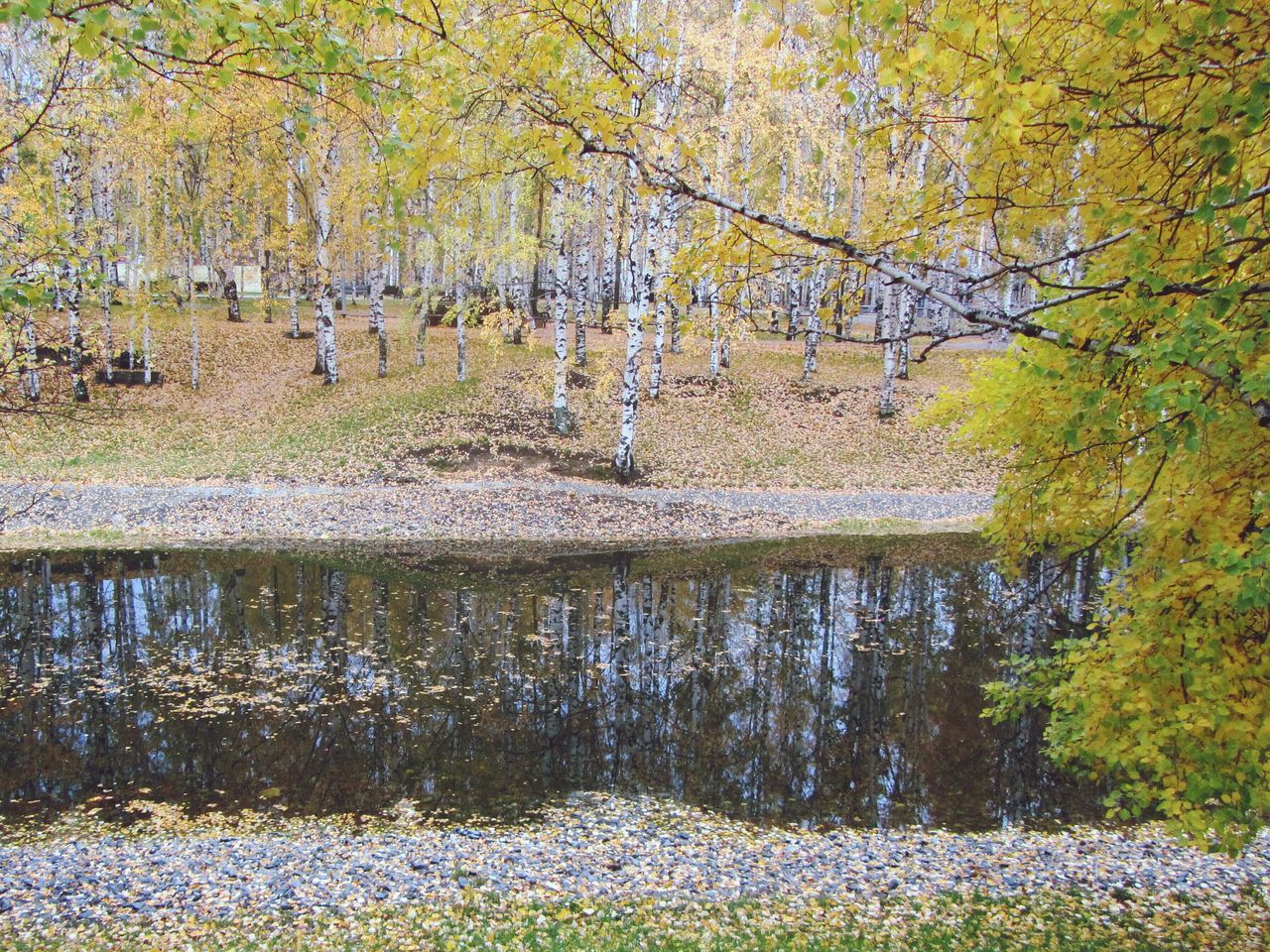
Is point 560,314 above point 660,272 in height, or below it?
below

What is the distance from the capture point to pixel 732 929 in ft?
19.7

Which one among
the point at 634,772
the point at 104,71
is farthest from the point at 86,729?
the point at 104,71

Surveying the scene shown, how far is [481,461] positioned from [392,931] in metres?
18.0

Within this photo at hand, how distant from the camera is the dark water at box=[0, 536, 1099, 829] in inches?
337

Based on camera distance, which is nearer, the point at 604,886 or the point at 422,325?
the point at 604,886

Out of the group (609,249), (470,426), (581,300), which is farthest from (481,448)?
(609,249)

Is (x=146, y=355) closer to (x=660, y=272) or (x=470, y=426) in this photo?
(x=470, y=426)

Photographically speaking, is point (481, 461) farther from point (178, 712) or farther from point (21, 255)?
point (21, 255)

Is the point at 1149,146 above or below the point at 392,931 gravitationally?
above

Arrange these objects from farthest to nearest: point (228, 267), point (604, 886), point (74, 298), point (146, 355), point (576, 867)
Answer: point (228, 267) → point (146, 355) → point (74, 298) → point (576, 867) → point (604, 886)

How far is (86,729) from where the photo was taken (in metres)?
9.48

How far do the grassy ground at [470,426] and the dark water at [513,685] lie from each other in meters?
6.23

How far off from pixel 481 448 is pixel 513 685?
13.7m

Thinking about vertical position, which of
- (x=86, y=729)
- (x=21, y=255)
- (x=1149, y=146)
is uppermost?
(x=1149, y=146)
